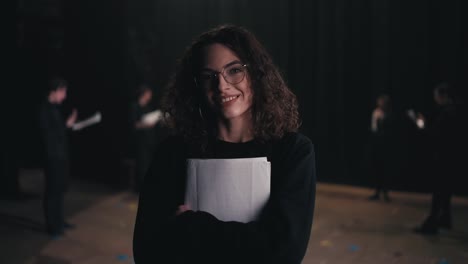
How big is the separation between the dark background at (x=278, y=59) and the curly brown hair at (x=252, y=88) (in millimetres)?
5222

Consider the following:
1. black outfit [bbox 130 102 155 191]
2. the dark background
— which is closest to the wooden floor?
black outfit [bbox 130 102 155 191]

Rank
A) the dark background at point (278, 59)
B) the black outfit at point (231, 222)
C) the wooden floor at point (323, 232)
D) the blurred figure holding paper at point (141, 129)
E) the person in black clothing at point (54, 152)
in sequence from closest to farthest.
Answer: the black outfit at point (231, 222), the wooden floor at point (323, 232), the person in black clothing at point (54, 152), the blurred figure holding paper at point (141, 129), the dark background at point (278, 59)

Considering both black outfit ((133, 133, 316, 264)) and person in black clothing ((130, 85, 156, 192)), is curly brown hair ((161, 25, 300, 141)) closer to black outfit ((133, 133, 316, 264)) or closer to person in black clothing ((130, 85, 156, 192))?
black outfit ((133, 133, 316, 264))

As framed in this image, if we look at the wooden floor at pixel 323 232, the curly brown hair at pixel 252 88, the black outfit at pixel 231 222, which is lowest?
the wooden floor at pixel 323 232

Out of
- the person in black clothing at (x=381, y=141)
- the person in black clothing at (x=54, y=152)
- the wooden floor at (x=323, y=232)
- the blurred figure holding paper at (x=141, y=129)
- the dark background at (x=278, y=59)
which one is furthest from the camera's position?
the dark background at (x=278, y=59)

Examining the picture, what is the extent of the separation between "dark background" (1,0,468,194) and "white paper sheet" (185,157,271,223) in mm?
5439

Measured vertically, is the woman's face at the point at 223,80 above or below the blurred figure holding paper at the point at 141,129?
above

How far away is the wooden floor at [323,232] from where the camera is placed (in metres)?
3.79

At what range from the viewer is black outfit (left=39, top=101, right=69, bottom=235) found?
13.7 ft

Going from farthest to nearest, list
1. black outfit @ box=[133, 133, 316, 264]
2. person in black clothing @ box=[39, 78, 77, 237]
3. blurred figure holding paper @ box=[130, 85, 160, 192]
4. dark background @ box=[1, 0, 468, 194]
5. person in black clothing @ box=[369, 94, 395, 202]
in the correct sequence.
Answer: dark background @ box=[1, 0, 468, 194], blurred figure holding paper @ box=[130, 85, 160, 192], person in black clothing @ box=[369, 94, 395, 202], person in black clothing @ box=[39, 78, 77, 237], black outfit @ box=[133, 133, 316, 264]

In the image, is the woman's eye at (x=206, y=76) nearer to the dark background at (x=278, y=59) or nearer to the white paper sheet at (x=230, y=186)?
the white paper sheet at (x=230, y=186)

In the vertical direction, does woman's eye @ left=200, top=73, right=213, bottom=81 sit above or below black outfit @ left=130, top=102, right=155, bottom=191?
above

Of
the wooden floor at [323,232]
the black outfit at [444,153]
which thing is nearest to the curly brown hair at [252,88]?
the wooden floor at [323,232]

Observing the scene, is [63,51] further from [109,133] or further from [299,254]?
[299,254]
